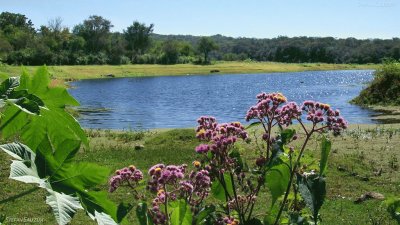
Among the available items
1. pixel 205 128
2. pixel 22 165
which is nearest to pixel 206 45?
pixel 205 128

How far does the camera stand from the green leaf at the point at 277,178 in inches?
65.5

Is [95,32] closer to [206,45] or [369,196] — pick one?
[206,45]

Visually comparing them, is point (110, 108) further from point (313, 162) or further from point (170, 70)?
point (170, 70)

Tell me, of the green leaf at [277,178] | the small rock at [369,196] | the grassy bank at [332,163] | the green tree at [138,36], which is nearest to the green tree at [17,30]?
the green tree at [138,36]

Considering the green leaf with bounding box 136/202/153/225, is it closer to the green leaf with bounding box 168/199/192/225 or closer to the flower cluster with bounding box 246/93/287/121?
the green leaf with bounding box 168/199/192/225

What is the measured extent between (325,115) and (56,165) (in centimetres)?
157

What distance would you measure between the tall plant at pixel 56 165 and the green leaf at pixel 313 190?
733mm

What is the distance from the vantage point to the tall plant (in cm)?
85

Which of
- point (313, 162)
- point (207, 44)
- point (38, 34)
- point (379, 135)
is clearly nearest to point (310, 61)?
point (207, 44)

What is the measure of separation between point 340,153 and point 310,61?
522 feet

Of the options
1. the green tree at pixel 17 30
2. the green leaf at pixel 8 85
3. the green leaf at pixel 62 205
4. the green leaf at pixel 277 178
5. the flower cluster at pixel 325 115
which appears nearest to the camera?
the green leaf at pixel 62 205

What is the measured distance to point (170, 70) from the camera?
113 metres

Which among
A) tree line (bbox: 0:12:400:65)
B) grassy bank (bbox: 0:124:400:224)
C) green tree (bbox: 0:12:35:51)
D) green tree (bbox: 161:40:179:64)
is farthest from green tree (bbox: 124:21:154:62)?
grassy bank (bbox: 0:124:400:224)

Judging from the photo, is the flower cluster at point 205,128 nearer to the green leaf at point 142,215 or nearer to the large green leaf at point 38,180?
the green leaf at point 142,215
